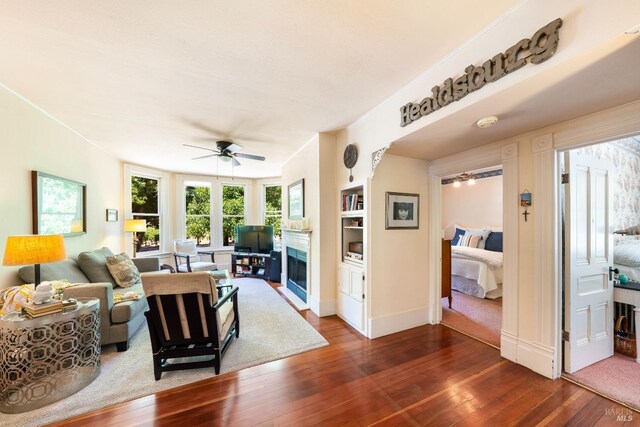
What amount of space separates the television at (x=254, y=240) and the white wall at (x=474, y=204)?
4.97m

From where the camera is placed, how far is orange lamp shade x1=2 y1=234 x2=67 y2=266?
1.80 m

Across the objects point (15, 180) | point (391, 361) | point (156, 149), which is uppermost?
point (156, 149)

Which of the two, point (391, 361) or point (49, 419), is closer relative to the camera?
point (49, 419)

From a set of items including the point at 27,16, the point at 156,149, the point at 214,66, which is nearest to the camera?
the point at 27,16

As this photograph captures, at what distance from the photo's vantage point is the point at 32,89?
2.26 metres

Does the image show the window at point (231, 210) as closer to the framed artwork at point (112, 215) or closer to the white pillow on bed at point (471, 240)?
the framed artwork at point (112, 215)

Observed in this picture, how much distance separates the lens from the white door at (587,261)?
2.05 meters

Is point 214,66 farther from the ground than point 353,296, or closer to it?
farther from the ground

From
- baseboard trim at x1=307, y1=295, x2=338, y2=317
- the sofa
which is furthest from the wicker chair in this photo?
baseboard trim at x1=307, y1=295, x2=338, y2=317

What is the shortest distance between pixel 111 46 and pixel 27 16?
0.38m

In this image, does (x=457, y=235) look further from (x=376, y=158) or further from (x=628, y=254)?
(x=376, y=158)

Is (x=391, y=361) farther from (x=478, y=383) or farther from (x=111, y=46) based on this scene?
(x=111, y=46)

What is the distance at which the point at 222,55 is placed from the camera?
5.92ft

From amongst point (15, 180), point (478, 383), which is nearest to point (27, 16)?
point (15, 180)
